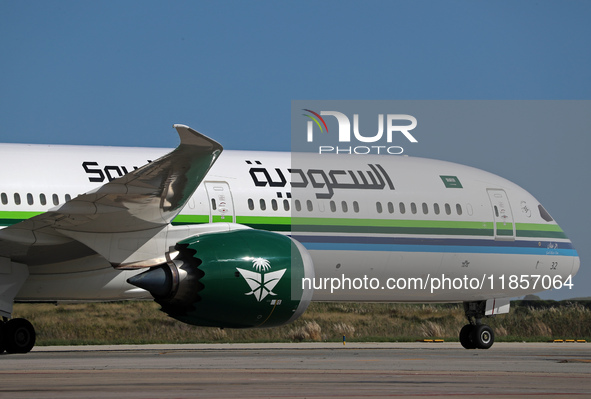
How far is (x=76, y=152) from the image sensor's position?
17422mm

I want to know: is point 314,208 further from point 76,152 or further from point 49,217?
point 49,217

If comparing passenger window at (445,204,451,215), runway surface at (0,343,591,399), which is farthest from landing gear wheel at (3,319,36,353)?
passenger window at (445,204,451,215)

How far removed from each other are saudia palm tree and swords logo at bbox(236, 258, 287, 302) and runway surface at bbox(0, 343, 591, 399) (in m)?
1.04

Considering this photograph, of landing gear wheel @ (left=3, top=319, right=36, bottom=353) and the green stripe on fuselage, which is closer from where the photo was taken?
landing gear wheel @ (left=3, top=319, right=36, bottom=353)

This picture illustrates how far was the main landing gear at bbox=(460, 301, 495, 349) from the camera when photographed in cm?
2016

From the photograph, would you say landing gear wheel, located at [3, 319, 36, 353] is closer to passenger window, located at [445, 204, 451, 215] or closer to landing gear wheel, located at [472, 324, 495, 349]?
passenger window, located at [445, 204, 451, 215]

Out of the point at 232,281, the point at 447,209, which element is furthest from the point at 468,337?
the point at 232,281

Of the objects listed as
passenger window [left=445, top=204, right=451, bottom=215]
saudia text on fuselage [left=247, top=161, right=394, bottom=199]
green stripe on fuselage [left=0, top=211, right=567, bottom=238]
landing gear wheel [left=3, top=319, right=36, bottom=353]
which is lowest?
landing gear wheel [left=3, top=319, right=36, bottom=353]

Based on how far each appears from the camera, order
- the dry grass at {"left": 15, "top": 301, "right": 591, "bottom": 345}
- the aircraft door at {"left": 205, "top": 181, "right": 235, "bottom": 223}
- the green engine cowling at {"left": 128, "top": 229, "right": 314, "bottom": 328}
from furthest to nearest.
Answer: the dry grass at {"left": 15, "top": 301, "right": 591, "bottom": 345} < the aircraft door at {"left": 205, "top": 181, "right": 235, "bottom": 223} < the green engine cowling at {"left": 128, "top": 229, "right": 314, "bottom": 328}

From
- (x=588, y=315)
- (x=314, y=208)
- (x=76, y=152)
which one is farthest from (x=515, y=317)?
(x=76, y=152)

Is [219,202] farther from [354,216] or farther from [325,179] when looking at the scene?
[354,216]

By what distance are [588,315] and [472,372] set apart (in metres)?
20.1

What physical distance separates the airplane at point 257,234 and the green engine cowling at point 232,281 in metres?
0.02

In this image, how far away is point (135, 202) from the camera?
1337 cm
